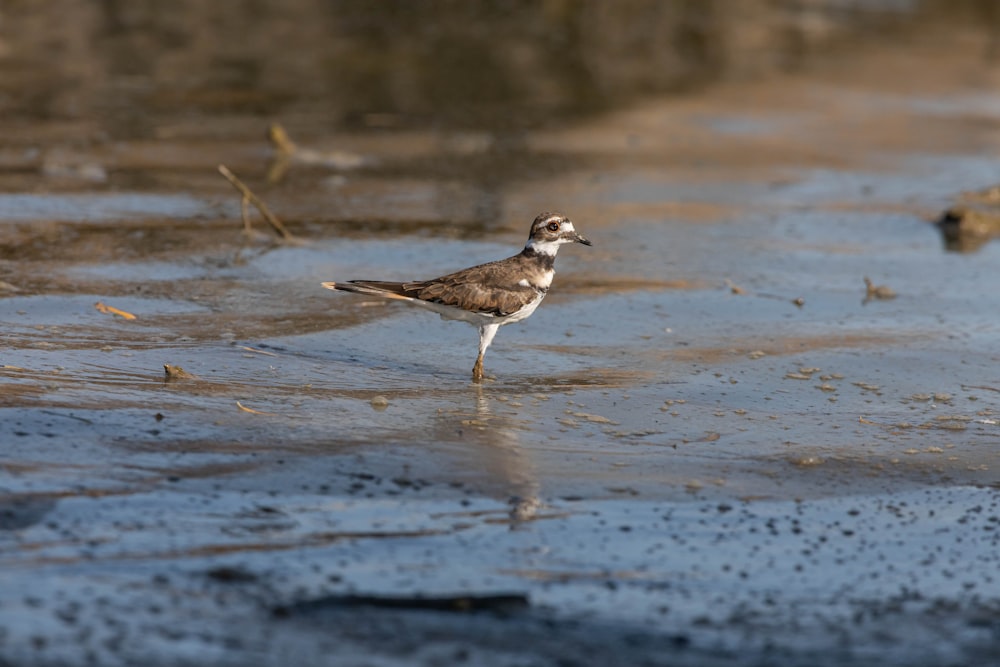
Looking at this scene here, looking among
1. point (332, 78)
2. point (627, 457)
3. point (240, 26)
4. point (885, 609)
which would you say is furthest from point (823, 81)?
point (885, 609)

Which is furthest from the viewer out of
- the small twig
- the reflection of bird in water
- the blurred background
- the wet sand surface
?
the blurred background

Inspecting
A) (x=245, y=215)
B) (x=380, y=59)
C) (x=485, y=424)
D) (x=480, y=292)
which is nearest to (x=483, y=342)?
(x=480, y=292)

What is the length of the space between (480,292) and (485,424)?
4.25 feet

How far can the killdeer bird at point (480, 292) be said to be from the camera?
28.3 ft

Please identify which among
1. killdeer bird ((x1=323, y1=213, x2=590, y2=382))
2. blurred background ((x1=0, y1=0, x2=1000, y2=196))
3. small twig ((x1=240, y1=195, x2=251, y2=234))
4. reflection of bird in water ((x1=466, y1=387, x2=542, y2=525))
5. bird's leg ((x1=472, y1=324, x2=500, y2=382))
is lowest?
reflection of bird in water ((x1=466, y1=387, x2=542, y2=525))

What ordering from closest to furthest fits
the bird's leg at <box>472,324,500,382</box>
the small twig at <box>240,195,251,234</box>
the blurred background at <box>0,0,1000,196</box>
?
1. the bird's leg at <box>472,324,500,382</box>
2. the small twig at <box>240,195,251,234</box>
3. the blurred background at <box>0,0,1000,196</box>

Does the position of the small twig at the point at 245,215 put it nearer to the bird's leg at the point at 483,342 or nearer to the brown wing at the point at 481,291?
the brown wing at the point at 481,291

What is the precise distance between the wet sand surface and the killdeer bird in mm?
348

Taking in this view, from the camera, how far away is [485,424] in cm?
760

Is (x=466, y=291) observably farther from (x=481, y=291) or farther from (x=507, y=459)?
(x=507, y=459)

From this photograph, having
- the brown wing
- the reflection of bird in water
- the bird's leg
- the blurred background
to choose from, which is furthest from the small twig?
the reflection of bird in water

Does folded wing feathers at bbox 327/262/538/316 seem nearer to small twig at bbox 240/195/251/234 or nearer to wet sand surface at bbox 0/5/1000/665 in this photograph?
wet sand surface at bbox 0/5/1000/665

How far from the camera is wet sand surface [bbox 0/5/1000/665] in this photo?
17.7ft

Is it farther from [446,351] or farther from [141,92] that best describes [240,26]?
[446,351]
